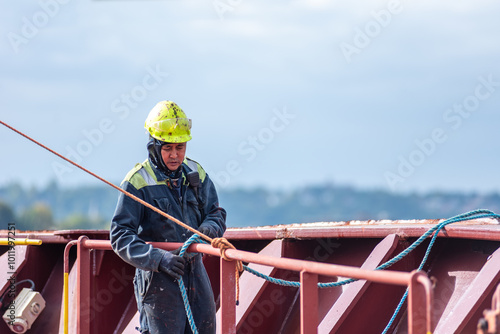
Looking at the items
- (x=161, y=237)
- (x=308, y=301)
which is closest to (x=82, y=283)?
(x=161, y=237)

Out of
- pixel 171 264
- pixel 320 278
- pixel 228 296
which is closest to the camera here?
pixel 228 296

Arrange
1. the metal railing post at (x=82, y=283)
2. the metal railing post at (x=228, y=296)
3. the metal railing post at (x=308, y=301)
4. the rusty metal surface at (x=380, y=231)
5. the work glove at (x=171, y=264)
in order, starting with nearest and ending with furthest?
the metal railing post at (x=308, y=301), the metal railing post at (x=228, y=296), the work glove at (x=171, y=264), the rusty metal surface at (x=380, y=231), the metal railing post at (x=82, y=283)

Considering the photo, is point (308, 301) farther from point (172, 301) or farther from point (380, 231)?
point (380, 231)

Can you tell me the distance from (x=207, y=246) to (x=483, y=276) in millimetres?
1690

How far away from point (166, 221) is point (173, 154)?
41 centimetres

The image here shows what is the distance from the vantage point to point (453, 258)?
17.3ft

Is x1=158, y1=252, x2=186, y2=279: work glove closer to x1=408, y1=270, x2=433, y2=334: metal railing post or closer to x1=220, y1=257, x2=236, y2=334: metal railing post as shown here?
x1=220, y1=257, x2=236, y2=334: metal railing post

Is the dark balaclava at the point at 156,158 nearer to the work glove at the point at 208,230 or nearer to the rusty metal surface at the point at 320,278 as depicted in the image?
the work glove at the point at 208,230

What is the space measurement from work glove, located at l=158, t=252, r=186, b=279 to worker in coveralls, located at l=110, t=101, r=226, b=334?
0.13 ft

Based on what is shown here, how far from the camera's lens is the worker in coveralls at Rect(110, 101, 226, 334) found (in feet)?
15.3

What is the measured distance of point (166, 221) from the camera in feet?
15.8

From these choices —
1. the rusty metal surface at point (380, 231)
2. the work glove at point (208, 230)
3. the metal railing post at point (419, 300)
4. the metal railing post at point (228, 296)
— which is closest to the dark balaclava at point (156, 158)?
the work glove at point (208, 230)

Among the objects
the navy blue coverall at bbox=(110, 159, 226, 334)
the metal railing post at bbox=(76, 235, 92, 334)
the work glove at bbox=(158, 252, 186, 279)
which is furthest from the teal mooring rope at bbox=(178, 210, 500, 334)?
the metal railing post at bbox=(76, 235, 92, 334)

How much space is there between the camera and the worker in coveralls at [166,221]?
15.3ft
